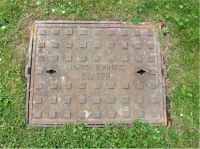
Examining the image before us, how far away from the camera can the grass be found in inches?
149

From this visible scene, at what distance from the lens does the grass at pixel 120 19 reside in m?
3.77

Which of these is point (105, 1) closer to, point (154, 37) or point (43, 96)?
point (154, 37)

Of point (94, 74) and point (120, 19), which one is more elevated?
point (120, 19)

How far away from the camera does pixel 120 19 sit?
4305 millimetres

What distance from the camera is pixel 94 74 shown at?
402 cm

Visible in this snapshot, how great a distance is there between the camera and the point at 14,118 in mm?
3842

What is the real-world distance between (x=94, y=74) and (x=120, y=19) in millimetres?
680

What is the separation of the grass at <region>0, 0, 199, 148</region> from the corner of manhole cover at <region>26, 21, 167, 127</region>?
92 mm

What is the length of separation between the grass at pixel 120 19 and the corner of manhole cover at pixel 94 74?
0.09m

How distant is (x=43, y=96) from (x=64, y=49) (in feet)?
1.69

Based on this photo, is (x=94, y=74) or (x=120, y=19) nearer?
(x=94, y=74)

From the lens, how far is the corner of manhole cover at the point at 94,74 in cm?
387

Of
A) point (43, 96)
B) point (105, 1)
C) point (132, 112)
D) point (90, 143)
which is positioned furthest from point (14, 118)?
point (105, 1)

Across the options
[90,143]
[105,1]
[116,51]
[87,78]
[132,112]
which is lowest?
[90,143]
